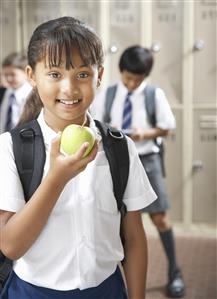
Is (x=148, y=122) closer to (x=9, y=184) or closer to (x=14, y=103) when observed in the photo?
(x=14, y=103)

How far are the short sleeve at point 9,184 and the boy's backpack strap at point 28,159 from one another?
0.04ft

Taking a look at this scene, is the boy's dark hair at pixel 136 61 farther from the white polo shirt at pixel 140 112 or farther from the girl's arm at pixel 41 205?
the girl's arm at pixel 41 205

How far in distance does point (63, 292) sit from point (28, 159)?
10.4 inches

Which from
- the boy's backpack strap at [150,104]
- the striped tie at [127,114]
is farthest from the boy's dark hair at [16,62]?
the boy's backpack strap at [150,104]

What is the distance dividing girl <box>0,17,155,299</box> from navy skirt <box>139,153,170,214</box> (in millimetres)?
1593

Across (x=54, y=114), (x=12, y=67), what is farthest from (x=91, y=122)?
(x=12, y=67)

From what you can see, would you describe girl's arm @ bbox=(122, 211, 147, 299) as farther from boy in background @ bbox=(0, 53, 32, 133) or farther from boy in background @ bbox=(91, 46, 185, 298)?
boy in background @ bbox=(0, 53, 32, 133)

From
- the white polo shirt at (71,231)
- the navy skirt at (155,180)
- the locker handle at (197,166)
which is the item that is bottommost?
the locker handle at (197,166)

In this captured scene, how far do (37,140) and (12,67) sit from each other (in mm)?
2319

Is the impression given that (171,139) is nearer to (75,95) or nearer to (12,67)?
(12,67)

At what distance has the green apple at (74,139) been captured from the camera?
0.95 m

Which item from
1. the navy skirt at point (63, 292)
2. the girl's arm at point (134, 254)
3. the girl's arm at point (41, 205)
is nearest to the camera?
the girl's arm at point (41, 205)

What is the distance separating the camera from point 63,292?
1.05 meters

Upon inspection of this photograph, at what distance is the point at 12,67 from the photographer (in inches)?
130
